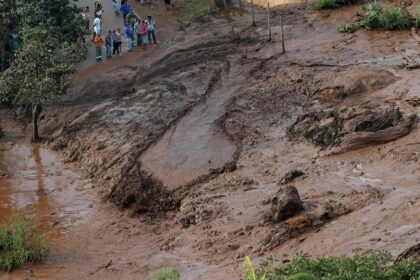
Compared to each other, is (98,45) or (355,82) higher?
(98,45)

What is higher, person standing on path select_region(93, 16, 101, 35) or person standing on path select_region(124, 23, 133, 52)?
person standing on path select_region(93, 16, 101, 35)

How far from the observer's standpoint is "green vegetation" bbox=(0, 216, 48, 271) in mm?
13570

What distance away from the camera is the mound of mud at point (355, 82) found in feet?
60.4

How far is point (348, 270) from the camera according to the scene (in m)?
9.30

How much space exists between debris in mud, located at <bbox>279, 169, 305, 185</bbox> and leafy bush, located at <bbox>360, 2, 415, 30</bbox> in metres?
9.21

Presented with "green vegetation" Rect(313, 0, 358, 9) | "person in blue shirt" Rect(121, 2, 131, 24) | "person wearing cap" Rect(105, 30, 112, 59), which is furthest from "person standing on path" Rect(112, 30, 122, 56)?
"green vegetation" Rect(313, 0, 358, 9)

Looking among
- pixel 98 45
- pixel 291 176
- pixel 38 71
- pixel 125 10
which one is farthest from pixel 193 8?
pixel 291 176

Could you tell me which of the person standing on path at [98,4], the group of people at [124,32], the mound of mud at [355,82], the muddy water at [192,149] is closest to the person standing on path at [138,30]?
the group of people at [124,32]

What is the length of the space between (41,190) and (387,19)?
11.5 m

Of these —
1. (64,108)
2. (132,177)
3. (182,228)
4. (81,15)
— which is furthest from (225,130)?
(81,15)

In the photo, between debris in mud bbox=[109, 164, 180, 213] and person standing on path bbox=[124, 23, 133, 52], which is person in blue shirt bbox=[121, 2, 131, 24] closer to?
person standing on path bbox=[124, 23, 133, 52]

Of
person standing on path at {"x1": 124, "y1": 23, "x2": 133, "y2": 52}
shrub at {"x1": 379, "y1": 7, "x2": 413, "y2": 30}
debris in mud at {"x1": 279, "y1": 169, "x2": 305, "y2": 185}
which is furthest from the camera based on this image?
person standing on path at {"x1": 124, "y1": 23, "x2": 133, "y2": 52}

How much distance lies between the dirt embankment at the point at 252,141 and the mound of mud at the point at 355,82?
1.4 inches

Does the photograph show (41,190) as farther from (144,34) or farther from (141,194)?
(144,34)
